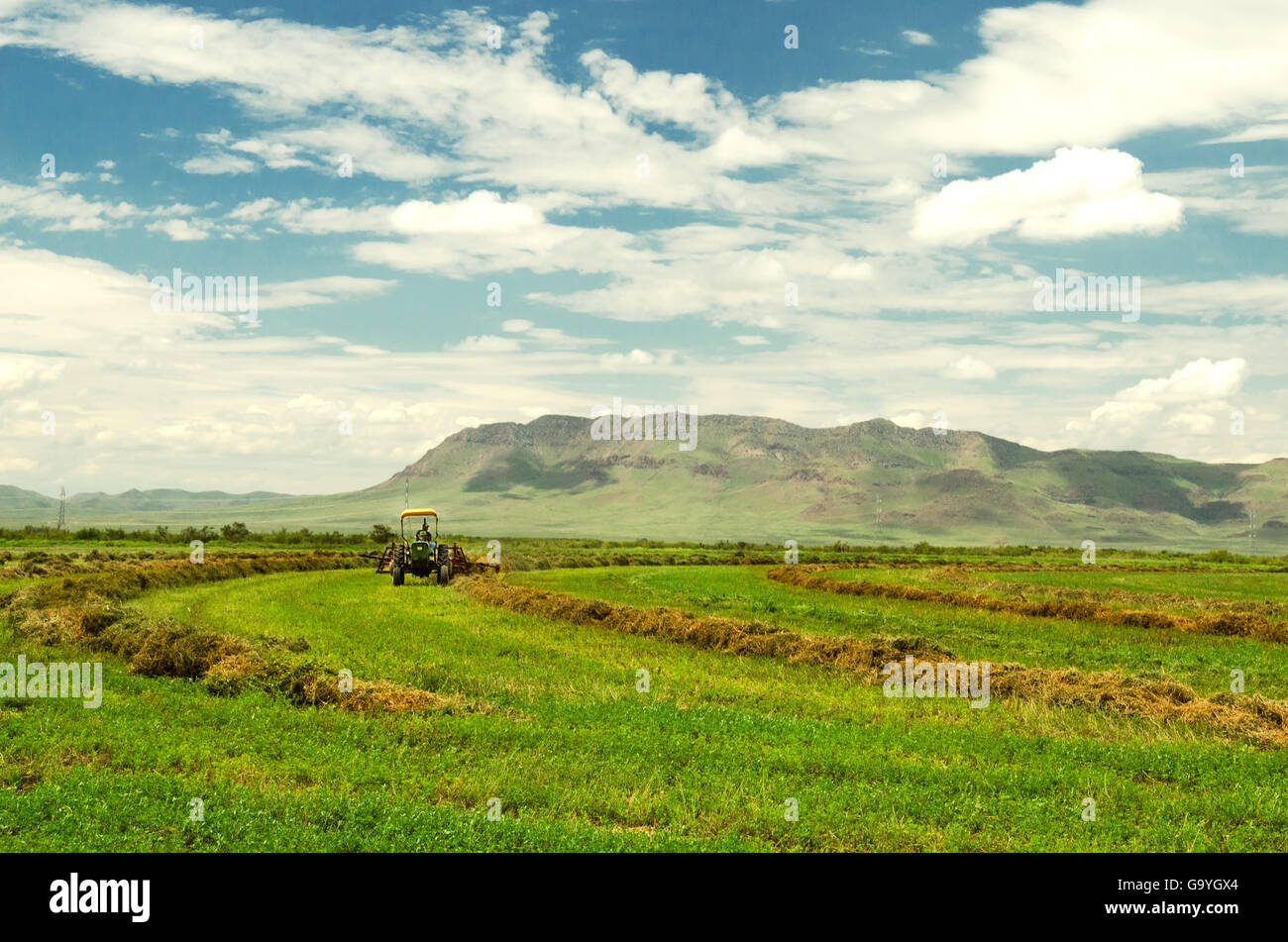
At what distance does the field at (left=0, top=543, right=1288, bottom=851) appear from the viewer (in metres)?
11.0

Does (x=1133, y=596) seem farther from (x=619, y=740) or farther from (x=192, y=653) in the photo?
(x=192, y=653)

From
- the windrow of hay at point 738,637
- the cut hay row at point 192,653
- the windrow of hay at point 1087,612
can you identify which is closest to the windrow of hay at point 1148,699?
the windrow of hay at point 738,637

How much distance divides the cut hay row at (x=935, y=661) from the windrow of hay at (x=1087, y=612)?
15.9 metres

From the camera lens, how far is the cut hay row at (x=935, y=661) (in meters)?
17.8

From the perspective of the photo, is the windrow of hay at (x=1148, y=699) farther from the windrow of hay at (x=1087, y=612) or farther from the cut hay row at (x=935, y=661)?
the windrow of hay at (x=1087, y=612)

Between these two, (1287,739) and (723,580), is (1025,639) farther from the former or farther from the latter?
(723,580)

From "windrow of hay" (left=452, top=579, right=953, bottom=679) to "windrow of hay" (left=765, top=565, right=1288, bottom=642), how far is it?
1628 cm

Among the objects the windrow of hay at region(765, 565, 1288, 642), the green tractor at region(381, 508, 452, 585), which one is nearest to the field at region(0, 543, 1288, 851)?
the windrow of hay at region(765, 565, 1288, 642)

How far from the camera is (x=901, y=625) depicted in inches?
1387

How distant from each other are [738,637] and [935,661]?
6026 mm

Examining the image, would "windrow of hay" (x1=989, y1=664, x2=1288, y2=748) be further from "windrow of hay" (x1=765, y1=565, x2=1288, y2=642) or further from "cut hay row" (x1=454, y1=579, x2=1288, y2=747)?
"windrow of hay" (x1=765, y1=565, x2=1288, y2=642)

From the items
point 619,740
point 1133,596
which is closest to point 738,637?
point 619,740
